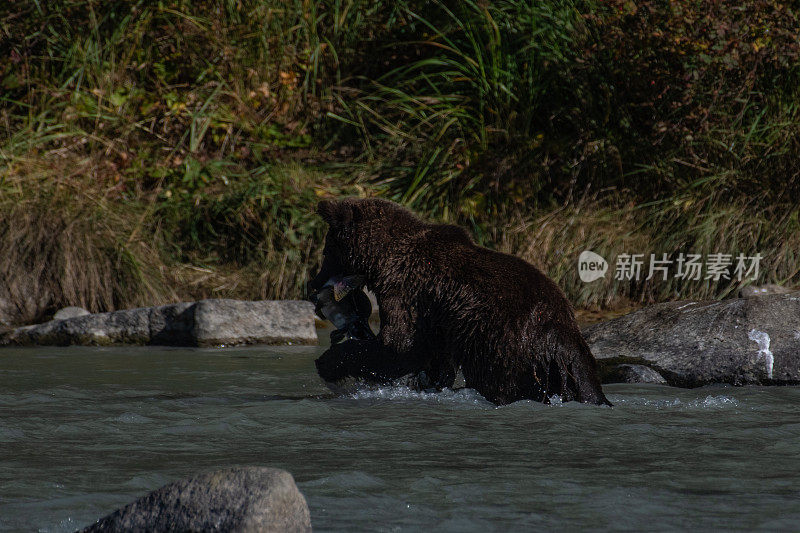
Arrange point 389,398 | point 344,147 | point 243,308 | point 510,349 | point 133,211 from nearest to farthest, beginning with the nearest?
point 510,349, point 389,398, point 243,308, point 133,211, point 344,147

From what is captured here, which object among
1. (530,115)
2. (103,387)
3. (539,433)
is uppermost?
(530,115)

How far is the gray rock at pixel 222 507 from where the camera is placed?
301 centimetres

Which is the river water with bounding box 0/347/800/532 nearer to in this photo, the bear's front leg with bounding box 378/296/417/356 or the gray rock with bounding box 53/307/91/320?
the bear's front leg with bounding box 378/296/417/356

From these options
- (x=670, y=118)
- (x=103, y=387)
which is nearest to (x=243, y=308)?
(x=103, y=387)

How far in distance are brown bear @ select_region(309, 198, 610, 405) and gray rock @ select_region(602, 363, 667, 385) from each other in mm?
1391

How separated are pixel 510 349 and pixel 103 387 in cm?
265

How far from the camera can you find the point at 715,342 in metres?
6.74

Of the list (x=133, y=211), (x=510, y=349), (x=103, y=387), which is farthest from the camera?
(x=133, y=211)

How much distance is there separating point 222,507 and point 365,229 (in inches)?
111

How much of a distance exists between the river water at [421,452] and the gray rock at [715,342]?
0.24 meters

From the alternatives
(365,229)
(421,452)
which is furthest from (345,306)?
(421,452)

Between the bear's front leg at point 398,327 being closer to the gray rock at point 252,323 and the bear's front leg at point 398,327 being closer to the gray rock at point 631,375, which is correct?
the gray rock at point 631,375

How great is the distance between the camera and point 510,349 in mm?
5180

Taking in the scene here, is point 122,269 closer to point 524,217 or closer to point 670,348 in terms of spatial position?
point 524,217
